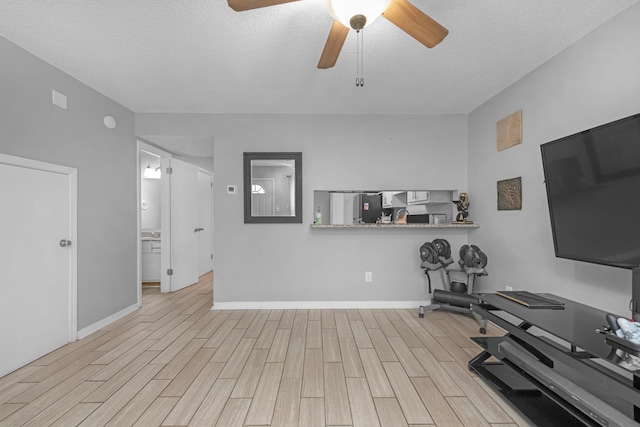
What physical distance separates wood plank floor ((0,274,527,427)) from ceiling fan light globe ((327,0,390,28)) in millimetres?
2152

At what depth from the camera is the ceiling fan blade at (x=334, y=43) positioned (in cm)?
154

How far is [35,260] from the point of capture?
7.66 ft

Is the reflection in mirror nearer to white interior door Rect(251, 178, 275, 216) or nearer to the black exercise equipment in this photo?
the black exercise equipment

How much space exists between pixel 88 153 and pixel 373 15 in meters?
3.02

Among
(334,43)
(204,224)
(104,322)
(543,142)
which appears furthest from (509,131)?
(204,224)

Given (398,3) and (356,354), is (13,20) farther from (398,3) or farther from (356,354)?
(356,354)

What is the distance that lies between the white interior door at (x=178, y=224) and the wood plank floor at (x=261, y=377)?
128 centimetres

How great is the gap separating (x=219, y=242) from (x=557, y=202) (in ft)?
11.1

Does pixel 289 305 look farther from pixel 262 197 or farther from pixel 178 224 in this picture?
pixel 178 224

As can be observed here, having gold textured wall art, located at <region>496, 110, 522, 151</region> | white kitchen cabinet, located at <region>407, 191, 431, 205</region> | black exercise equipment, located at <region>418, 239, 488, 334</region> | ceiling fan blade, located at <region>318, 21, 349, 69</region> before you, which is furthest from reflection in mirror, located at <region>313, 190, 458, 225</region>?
ceiling fan blade, located at <region>318, 21, 349, 69</region>

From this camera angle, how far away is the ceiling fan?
131cm

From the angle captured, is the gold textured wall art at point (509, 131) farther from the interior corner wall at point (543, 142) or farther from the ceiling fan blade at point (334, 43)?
the ceiling fan blade at point (334, 43)

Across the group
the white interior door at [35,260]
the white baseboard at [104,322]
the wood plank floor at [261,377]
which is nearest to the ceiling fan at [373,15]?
the wood plank floor at [261,377]

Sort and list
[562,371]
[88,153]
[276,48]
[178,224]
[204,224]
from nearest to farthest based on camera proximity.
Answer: [562,371], [276,48], [88,153], [178,224], [204,224]
